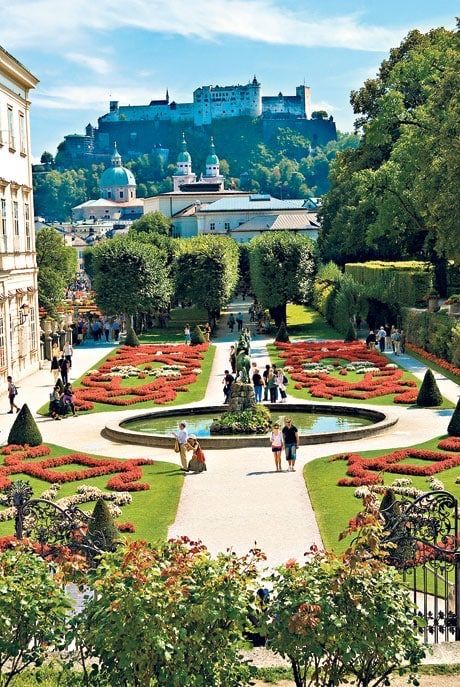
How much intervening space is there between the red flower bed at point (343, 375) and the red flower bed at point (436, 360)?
5.90ft

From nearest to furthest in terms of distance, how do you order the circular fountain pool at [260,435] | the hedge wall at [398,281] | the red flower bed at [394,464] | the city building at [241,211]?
the red flower bed at [394,464] → the circular fountain pool at [260,435] → the hedge wall at [398,281] → the city building at [241,211]

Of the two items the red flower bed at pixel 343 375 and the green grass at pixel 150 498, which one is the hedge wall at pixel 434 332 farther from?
the green grass at pixel 150 498

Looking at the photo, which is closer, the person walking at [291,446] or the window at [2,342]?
the person walking at [291,446]

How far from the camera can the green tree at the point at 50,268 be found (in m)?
68.6

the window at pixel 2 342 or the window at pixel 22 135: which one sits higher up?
the window at pixel 22 135

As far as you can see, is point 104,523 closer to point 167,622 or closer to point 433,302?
point 167,622

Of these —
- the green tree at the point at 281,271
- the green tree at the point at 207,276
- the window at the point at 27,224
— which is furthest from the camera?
the green tree at the point at 207,276

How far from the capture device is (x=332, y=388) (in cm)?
3744

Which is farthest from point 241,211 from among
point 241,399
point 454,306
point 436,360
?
point 241,399

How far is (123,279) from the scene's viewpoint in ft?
210

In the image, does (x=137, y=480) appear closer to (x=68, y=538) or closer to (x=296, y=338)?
(x=68, y=538)

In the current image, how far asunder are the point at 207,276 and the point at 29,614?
57706 mm

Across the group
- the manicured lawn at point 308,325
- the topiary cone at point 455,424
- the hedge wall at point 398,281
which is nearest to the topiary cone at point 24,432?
the topiary cone at point 455,424

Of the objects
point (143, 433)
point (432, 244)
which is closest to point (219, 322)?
point (432, 244)
